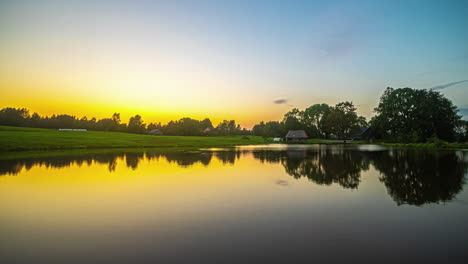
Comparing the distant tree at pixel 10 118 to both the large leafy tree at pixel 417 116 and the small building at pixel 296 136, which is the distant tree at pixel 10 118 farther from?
the large leafy tree at pixel 417 116

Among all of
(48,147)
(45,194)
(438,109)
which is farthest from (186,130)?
(45,194)

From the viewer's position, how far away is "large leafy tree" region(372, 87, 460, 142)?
69062mm

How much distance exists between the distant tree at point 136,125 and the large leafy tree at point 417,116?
348ft

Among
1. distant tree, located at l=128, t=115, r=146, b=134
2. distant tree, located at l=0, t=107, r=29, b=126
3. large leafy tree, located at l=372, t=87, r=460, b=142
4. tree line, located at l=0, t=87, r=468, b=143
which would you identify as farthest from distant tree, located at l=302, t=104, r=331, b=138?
distant tree, located at l=0, t=107, r=29, b=126

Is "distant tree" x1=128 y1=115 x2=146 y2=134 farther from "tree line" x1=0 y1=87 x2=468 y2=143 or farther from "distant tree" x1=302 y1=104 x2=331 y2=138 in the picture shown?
"distant tree" x1=302 y1=104 x2=331 y2=138

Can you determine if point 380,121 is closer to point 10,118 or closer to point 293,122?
point 293,122

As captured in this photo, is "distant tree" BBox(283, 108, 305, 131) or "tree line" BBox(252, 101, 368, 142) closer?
"tree line" BBox(252, 101, 368, 142)

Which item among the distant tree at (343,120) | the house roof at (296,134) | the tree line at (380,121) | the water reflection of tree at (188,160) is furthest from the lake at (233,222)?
the house roof at (296,134)

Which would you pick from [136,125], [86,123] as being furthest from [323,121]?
[86,123]

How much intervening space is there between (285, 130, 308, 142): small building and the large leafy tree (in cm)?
3644

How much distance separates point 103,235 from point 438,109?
91.3 meters

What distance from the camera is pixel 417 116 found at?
71500mm

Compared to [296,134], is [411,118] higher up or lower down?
higher up

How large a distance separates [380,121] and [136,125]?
108405 mm
